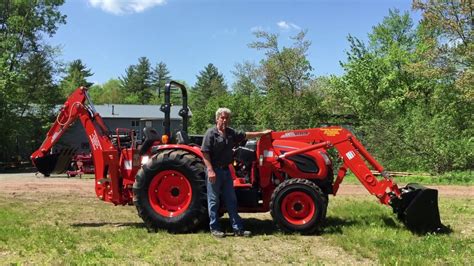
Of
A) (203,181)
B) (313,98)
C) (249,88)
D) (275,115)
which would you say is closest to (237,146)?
(203,181)

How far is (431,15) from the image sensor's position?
25156mm

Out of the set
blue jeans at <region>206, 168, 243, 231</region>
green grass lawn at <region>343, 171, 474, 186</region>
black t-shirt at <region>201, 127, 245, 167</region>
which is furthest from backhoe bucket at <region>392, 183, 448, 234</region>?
green grass lawn at <region>343, 171, 474, 186</region>

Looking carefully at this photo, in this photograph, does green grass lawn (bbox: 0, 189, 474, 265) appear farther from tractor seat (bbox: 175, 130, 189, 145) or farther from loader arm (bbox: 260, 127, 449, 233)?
tractor seat (bbox: 175, 130, 189, 145)

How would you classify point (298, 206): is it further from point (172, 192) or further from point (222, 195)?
point (172, 192)

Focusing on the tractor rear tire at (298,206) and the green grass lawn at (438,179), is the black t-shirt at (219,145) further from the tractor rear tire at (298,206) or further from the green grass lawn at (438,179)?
the green grass lawn at (438,179)

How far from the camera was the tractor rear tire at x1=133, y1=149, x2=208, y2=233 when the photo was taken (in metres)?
7.68

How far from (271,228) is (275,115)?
64.2 ft

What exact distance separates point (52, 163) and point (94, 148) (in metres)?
1.05

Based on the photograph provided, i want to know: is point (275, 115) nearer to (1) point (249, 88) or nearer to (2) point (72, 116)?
(2) point (72, 116)

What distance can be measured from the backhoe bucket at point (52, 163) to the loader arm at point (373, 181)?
379 cm

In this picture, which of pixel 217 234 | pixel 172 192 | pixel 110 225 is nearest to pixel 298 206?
pixel 217 234

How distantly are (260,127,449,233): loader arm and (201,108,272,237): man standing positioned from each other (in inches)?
26.6

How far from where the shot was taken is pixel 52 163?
29.7ft

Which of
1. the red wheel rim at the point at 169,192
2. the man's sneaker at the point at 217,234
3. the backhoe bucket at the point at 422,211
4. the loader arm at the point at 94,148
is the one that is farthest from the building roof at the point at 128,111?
the backhoe bucket at the point at 422,211
